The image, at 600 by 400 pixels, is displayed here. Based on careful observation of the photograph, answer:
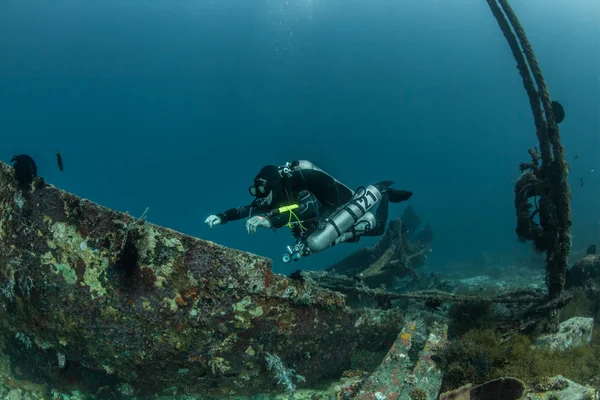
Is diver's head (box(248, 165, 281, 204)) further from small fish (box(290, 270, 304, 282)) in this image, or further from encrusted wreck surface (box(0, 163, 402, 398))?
encrusted wreck surface (box(0, 163, 402, 398))

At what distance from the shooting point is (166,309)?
310cm

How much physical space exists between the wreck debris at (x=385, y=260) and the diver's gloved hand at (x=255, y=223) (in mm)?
3518

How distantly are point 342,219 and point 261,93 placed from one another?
157m

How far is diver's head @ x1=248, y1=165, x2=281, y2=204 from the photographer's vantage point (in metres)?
6.00

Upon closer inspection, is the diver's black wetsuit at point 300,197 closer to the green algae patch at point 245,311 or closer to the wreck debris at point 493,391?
the green algae patch at point 245,311

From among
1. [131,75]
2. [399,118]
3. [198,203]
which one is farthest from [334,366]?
[131,75]

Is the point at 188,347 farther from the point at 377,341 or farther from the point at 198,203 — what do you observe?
the point at 198,203

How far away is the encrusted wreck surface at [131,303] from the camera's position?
3.07m

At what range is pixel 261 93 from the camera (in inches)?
6078

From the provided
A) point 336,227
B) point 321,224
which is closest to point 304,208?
point 321,224

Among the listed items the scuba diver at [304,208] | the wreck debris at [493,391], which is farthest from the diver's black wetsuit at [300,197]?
the wreck debris at [493,391]

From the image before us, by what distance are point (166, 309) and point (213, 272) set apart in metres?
0.53

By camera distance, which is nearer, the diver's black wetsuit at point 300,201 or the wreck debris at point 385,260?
the diver's black wetsuit at point 300,201

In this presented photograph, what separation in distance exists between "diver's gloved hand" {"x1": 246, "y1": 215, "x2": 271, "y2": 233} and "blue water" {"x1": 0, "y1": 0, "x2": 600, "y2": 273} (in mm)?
102728
